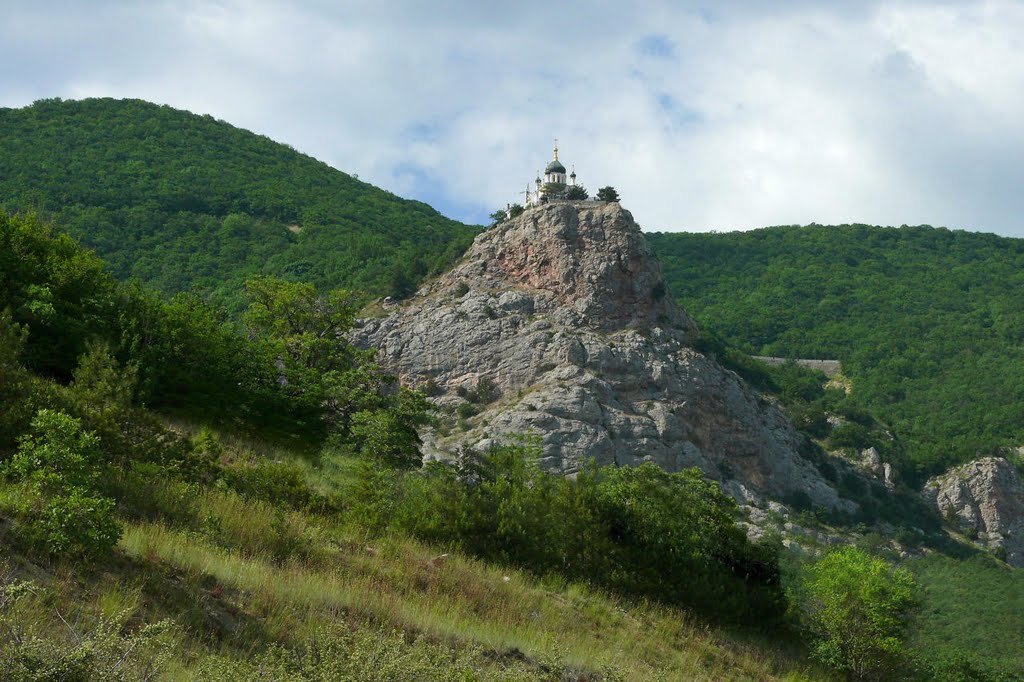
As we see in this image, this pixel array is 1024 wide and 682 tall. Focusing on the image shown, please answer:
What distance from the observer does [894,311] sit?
108m

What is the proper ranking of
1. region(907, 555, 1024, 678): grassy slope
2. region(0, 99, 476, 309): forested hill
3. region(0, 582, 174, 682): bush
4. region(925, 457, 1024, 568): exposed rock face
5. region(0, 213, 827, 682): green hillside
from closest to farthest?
1. region(0, 582, 174, 682): bush
2. region(0, 213, 827, 682): green hillside
3. region(907, 555, 1024, 678): grassy slope
4. region(925, 457, 1024, 568): exposed rock face
5. region(0, 99, 476, 309): forested hill

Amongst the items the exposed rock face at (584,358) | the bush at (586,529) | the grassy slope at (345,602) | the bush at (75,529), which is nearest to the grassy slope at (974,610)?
the bush at (586,529)

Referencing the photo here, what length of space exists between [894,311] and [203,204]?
72.1 m

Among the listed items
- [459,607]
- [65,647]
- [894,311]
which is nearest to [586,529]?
[459,607]

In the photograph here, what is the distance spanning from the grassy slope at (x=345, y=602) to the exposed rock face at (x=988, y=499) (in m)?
63.0

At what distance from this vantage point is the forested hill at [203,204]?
241ft

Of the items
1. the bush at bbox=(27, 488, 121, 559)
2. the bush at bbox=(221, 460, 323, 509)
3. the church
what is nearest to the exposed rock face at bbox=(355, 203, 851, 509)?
the church

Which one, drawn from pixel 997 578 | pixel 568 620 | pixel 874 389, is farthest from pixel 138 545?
pixel 874 389

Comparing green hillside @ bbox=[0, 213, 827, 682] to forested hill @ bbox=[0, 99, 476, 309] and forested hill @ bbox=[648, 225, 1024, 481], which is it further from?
forested hill @ bbox=[648, 225, 1024, 481]

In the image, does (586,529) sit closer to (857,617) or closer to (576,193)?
(857,617)

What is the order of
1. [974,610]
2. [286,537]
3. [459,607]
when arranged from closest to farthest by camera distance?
[459,607] < [286,537] < [974,610]

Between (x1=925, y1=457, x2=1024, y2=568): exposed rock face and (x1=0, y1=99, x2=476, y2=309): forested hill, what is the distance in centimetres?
4014

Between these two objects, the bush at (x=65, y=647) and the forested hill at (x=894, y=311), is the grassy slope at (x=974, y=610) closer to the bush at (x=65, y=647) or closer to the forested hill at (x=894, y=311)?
the bush at (x=65, y=647)

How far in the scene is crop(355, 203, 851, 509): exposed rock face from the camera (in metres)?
57.1
